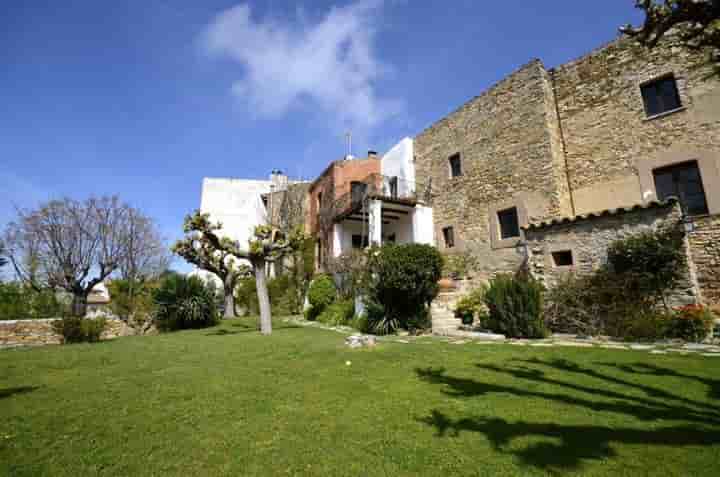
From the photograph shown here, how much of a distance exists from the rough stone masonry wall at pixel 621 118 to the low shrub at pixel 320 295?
32.4 ft

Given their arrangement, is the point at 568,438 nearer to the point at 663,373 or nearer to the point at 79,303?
the point at 663,373

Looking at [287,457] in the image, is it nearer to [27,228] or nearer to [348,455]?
[348,455]

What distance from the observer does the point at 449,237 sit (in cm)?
1392

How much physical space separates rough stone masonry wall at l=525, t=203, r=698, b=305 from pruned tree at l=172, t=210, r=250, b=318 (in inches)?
367

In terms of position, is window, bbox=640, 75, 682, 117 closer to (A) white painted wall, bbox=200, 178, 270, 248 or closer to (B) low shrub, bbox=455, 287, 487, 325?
(B) low shrub, bbox=455, 287, 487, 325

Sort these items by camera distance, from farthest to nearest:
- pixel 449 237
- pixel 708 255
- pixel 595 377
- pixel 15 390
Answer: pixel 449 237 → pixel 708 255 → pixel 15 390 → pixel 595 377

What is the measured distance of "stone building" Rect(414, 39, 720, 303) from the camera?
8.03 metres

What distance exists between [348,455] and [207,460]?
0.99 m

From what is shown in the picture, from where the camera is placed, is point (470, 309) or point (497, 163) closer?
point (470, 309)

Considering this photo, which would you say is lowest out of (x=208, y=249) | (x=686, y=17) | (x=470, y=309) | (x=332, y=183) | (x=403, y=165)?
(x=470, y=309)

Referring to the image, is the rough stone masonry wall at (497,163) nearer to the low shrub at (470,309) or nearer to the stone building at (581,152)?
the stone building at (581,152)

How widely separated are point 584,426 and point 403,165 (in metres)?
14.8

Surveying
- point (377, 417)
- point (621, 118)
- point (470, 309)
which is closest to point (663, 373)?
point (377, 417)

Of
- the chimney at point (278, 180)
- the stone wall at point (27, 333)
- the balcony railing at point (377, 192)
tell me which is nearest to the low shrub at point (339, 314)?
the balcony railing at point (377, 192)
